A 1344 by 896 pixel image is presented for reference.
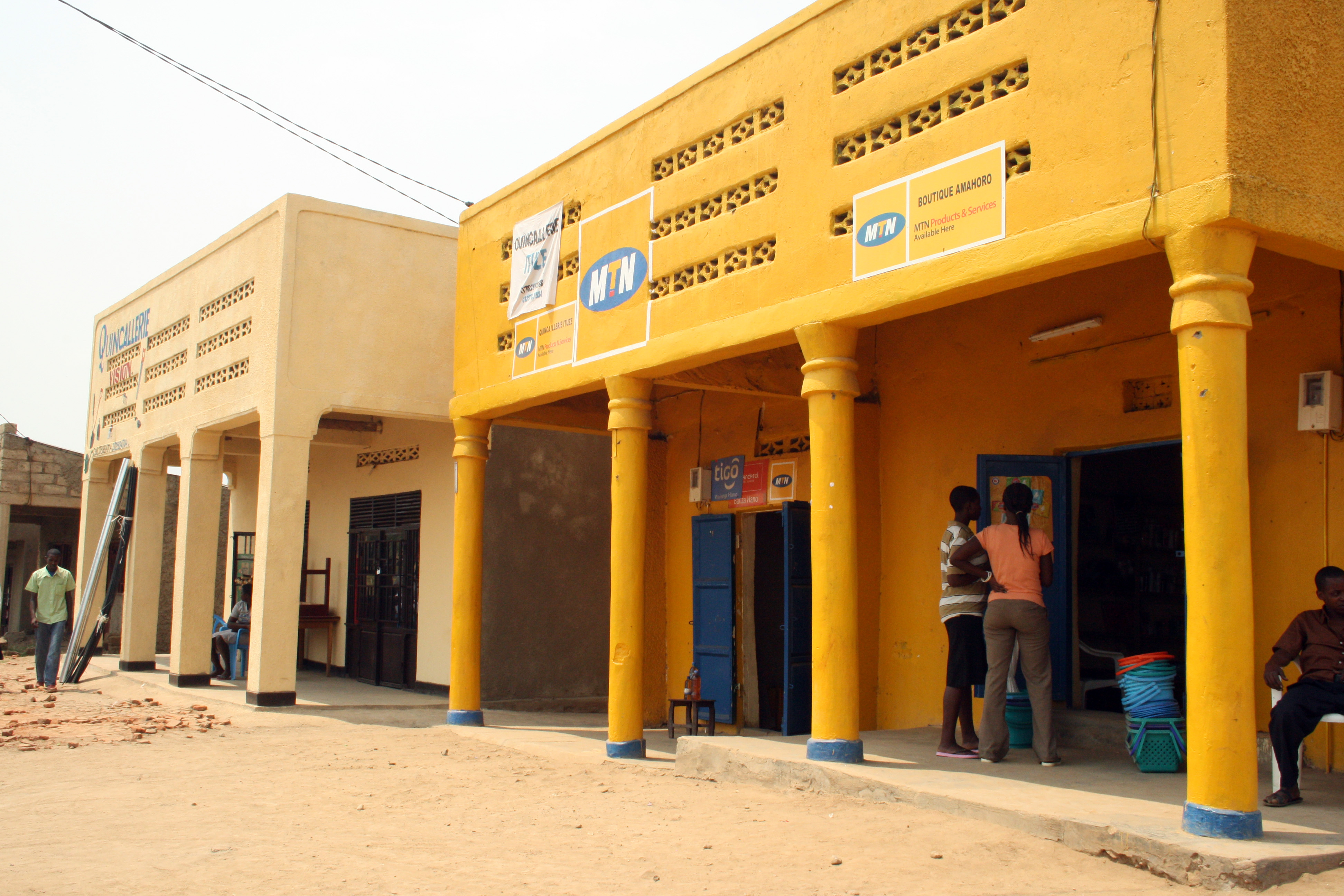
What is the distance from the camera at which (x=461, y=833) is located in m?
5.98

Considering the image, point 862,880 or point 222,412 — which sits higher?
point 222,412

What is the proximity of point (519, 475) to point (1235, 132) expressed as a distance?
9.38m

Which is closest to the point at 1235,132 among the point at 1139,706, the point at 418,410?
the point at 1139,706

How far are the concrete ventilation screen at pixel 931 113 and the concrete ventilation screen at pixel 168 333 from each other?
10.6m

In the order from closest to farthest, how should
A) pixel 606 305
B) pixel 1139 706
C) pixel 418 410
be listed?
pixel 1139 706 < pixel 606 305 < pixel 418 410

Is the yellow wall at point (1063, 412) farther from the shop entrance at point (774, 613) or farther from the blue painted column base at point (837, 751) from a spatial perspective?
the blue painted column base at point (837, 751)

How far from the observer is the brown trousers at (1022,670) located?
654 centimetres

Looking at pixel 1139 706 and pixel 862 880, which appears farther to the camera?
pixel 1139 706

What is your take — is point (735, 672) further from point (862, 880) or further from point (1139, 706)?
point (862, 880)

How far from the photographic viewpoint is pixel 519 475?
42.8 ft

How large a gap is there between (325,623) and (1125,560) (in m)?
10.7

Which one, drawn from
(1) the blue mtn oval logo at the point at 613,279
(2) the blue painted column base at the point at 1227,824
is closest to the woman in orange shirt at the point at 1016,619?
(2) the blue painted column base at the point at 1227,824

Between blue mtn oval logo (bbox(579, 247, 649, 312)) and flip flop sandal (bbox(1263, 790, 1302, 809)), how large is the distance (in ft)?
17.4

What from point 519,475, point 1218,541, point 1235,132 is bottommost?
point 1218,541
